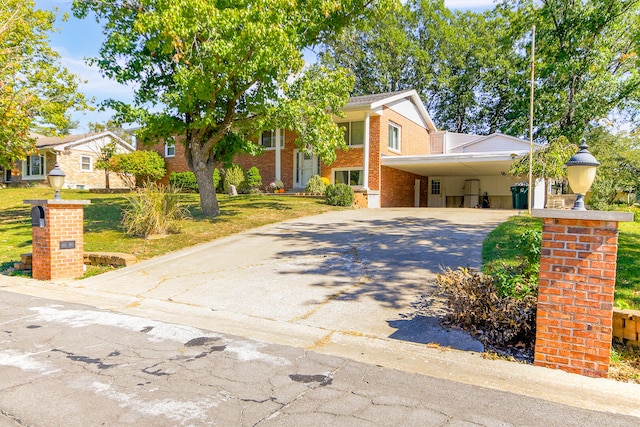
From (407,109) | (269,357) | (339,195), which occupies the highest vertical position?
(407,109)

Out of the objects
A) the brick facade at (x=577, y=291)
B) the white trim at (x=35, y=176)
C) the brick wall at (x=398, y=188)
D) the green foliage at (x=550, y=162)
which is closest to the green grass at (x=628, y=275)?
the brick facade at (x=577, y=291)

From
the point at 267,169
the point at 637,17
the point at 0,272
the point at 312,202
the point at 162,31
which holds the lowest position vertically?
the point at 0,272

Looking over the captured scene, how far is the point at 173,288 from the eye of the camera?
23.2 ft

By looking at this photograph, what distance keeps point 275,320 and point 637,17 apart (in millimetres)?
24808

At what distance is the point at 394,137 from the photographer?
2214 centimetres

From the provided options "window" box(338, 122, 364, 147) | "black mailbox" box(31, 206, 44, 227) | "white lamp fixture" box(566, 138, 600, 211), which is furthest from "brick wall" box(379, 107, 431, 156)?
"white lamp fixture" box(566, 138, 600, 211)

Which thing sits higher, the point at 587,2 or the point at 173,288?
the point at 587,2

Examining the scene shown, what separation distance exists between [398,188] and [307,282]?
1694 centimetres

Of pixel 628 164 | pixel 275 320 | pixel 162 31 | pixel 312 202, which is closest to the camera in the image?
pixel 275 320

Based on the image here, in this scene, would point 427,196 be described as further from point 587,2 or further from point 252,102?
point 252,102

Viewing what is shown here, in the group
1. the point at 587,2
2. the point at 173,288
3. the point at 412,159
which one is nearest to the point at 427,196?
the point at 412,159

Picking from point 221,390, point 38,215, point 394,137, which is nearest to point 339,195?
point 394,137

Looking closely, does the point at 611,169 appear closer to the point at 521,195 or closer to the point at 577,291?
the point at 521,195

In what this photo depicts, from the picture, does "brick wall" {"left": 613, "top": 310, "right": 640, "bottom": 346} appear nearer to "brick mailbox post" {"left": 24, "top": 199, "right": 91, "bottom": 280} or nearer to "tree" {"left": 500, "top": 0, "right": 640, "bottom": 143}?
"brick mailbox post" {"left": 24, "top": 199, "right": 91, "bottom": 280}
